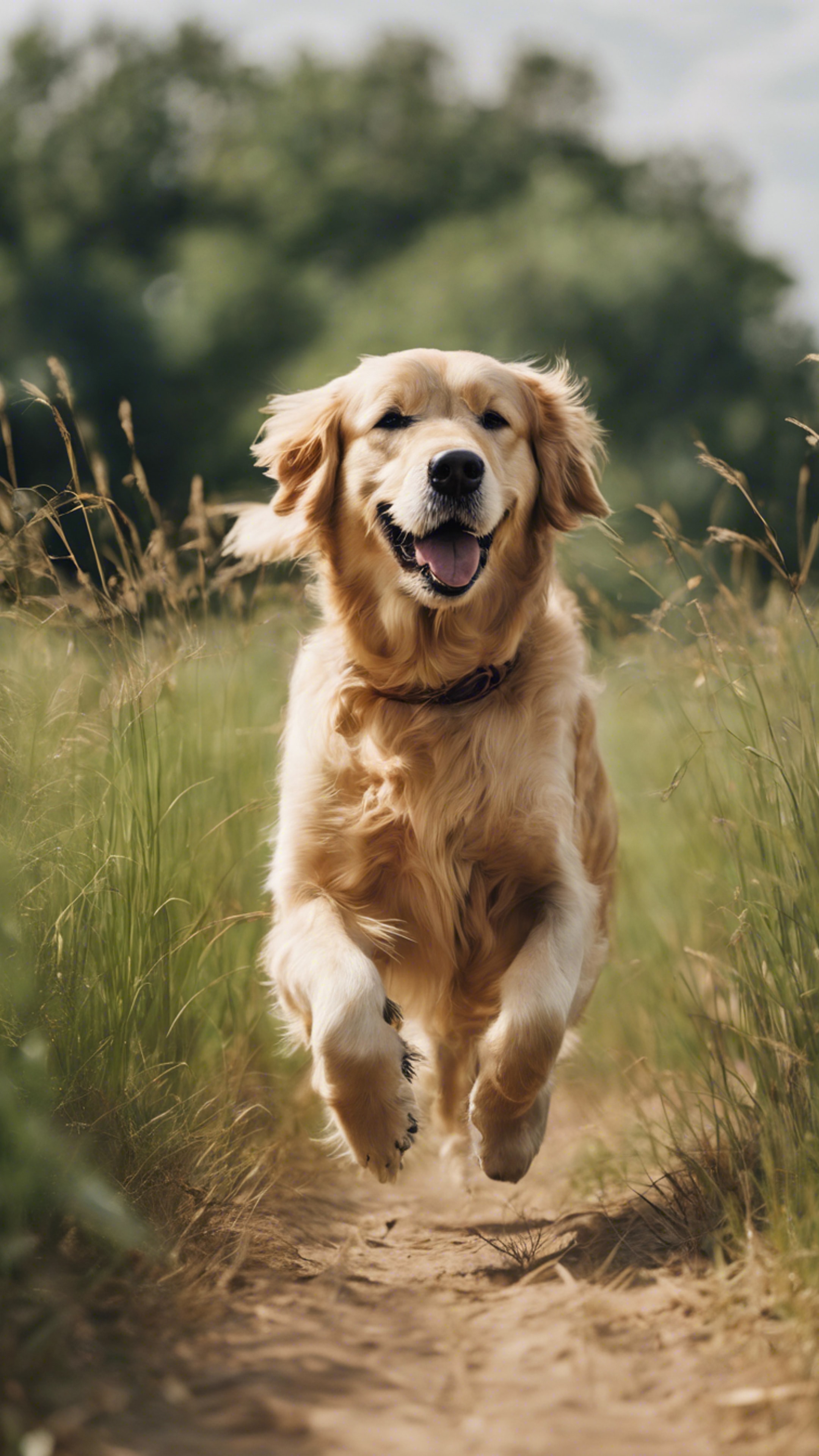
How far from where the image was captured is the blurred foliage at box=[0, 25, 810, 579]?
21.7 metres

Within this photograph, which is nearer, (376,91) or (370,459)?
(370,459)

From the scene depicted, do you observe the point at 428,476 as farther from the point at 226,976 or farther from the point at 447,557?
the point at 226,976

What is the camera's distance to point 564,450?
11.6 ft

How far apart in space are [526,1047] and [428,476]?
1.35 meters

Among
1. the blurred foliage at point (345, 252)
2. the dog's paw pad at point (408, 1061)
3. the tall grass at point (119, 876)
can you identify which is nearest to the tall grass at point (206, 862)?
the tall grass at point (119, 876)

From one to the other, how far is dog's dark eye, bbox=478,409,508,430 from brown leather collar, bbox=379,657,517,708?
662 mm

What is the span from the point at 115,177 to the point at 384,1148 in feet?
99.2

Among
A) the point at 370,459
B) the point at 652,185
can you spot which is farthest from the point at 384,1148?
the point at 652,185

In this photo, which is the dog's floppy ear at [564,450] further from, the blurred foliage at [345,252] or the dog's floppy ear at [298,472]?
the blurred foliage at [345,252]

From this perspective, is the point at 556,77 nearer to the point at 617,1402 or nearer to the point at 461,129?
the point at 461,129

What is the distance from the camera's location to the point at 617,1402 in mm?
1808

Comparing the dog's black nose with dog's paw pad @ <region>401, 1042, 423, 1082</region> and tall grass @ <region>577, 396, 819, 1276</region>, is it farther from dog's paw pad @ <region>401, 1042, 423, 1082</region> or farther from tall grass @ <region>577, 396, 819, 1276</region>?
dog's paw pad @ <region>401, 1042, 423, 1082</region>

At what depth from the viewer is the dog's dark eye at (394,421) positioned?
3.23m

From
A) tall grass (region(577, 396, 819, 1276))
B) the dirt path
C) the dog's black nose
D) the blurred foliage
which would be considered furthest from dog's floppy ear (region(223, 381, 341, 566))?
the blurred foliage
